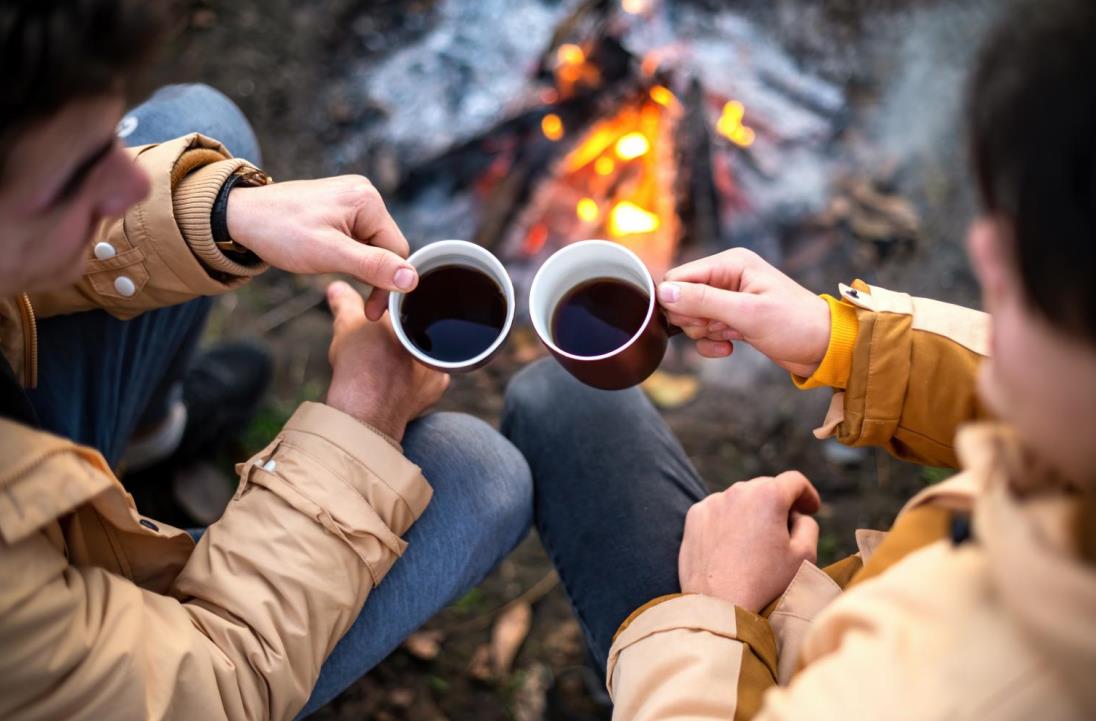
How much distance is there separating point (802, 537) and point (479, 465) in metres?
0.63

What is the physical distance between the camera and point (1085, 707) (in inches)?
32.3

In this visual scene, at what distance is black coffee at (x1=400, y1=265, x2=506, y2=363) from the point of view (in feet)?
5.19

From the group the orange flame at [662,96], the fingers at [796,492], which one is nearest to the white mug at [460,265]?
the fingers at [796,492]

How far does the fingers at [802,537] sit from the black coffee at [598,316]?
47 cm

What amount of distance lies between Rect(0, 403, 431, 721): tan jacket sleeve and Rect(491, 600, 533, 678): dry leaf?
79 cm

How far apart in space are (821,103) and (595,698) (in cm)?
187

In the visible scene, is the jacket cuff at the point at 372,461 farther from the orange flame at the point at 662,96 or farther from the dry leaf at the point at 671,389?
the orange flame at the point at 662,96

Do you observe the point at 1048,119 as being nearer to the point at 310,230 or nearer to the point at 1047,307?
the point at 1047,307

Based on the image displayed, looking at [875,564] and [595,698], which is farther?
[595,698]

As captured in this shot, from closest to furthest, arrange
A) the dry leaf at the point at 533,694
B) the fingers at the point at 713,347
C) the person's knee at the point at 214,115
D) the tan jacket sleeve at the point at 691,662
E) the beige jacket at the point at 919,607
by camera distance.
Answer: the beige jacket at the point at 919,607
the tan jacket sleeve at the point at 691,662
the fingers at the point at 713,347
the person's knee at the point at 214,115
the dry leaf at the point at 533,694

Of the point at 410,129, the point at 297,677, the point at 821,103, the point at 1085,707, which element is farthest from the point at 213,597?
the point at 821,103

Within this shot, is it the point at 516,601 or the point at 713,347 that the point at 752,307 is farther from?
the point at 516,601

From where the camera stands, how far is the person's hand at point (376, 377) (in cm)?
157

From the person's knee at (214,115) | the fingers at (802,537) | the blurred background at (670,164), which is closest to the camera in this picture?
the fingers at (802,537)
